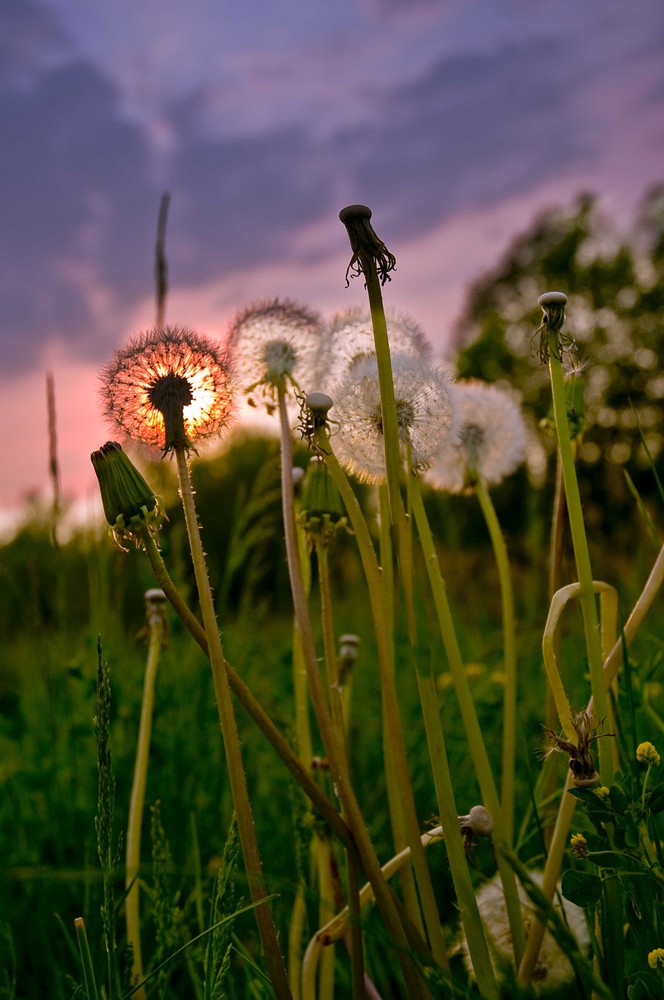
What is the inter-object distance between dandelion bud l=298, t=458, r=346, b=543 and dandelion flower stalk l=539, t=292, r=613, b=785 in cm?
35

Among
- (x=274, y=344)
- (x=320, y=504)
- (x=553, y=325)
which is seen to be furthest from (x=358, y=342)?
(x=553, y=325)

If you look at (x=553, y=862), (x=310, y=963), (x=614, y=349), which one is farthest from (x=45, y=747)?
(x=614, y=349)

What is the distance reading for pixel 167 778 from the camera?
224cm

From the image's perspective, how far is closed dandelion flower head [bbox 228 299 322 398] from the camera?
4.24 feet

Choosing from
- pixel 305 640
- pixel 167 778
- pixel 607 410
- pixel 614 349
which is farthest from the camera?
pixel 614 349

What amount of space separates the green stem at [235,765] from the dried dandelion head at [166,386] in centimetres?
15

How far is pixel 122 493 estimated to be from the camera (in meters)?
1.00

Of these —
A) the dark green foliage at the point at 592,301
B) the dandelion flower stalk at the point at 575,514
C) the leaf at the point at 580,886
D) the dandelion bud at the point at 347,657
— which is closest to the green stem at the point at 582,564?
the dandelion flower stalk at the point at 575,514

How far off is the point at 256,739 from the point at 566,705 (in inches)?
64.3

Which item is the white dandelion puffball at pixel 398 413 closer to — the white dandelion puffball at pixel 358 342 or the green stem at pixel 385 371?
the white dandelion puffball at pixel 358 342

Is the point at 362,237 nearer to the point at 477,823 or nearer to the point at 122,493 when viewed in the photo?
the point at 122,493

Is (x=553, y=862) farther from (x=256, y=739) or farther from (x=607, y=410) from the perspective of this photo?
(x=607, y=410)

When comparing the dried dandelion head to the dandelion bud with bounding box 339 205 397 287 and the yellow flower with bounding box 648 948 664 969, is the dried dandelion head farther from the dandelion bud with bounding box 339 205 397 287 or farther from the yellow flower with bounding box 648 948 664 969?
the yellow flower with bounding box 648 948 664 969

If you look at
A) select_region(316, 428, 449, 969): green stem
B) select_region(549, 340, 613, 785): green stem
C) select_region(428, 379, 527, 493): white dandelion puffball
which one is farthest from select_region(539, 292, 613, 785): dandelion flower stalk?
select_region(428, 379, 527, 493): white dandelion puffball
